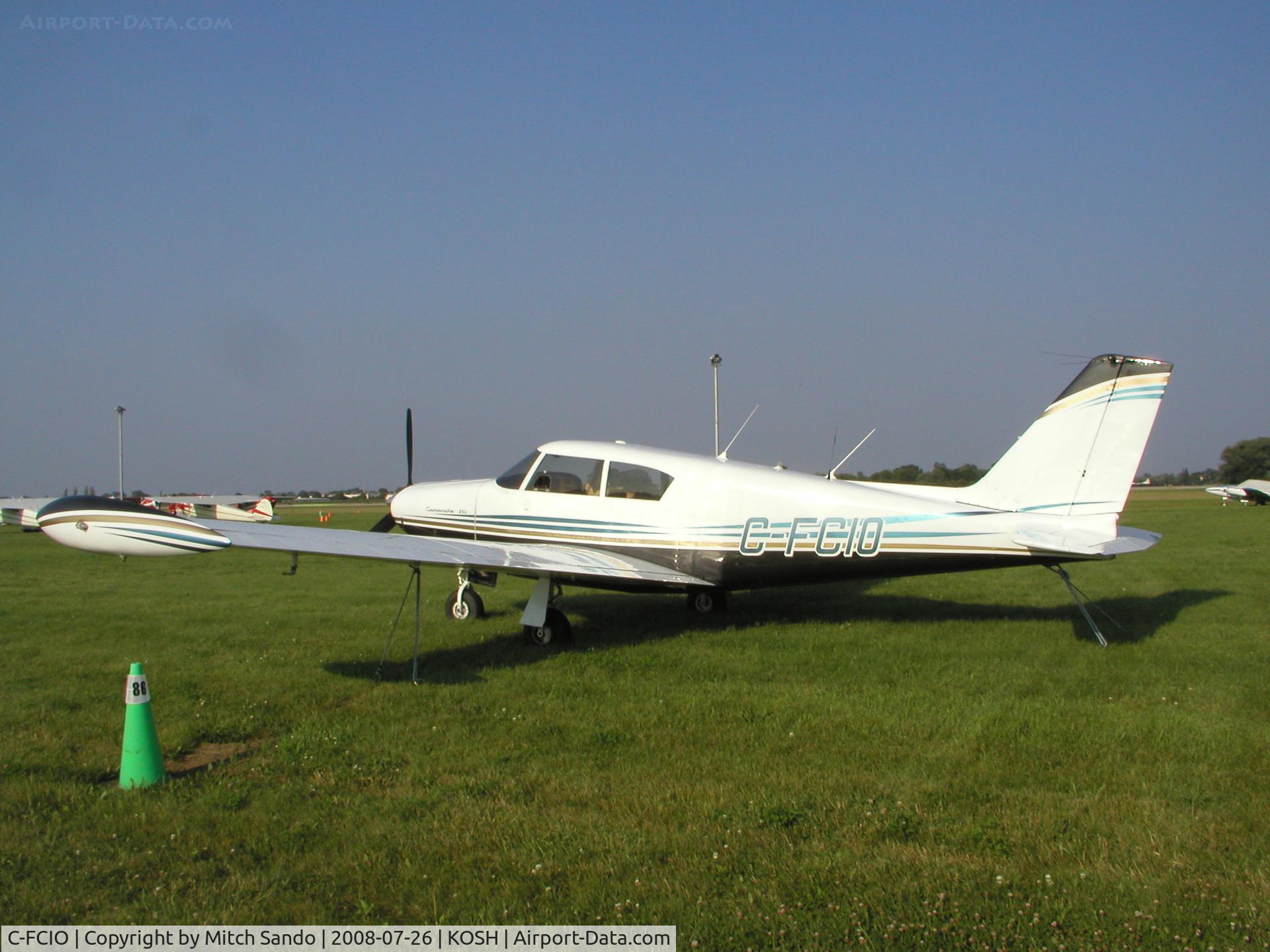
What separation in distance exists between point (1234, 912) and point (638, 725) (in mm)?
3595

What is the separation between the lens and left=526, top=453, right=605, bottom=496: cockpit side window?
35.0ft

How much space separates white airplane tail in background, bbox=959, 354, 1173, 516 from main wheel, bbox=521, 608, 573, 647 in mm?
4561

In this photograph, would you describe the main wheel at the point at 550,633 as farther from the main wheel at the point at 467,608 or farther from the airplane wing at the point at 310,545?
the main wheel at the point at 467,608

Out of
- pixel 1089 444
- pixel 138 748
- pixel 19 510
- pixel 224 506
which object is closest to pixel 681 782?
pixel 138 748

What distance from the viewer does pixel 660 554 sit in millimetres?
10203

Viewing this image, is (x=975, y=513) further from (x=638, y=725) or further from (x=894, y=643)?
(x=638, y=725)

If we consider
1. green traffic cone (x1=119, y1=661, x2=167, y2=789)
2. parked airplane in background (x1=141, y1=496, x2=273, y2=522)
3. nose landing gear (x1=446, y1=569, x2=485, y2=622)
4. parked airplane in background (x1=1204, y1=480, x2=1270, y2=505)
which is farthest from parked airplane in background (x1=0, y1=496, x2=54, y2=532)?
parked airplane in background (x1=1204, y1=480, x2=1270, y2=505)

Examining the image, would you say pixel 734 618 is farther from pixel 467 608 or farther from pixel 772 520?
pixel 467 608

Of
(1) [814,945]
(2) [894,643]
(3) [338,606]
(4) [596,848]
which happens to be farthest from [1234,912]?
(3) [338,606]

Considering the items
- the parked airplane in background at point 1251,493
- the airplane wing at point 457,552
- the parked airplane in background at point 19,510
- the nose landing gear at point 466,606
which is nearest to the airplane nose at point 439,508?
the nose landing gear at point 466,606

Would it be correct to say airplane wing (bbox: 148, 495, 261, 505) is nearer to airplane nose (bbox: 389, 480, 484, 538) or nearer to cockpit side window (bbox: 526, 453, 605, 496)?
airplane nose (bbox: 389, 480, 484, 538)

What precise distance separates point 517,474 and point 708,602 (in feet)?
9.64

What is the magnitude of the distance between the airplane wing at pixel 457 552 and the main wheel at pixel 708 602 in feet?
5.31

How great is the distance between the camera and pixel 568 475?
1085 centimetres
